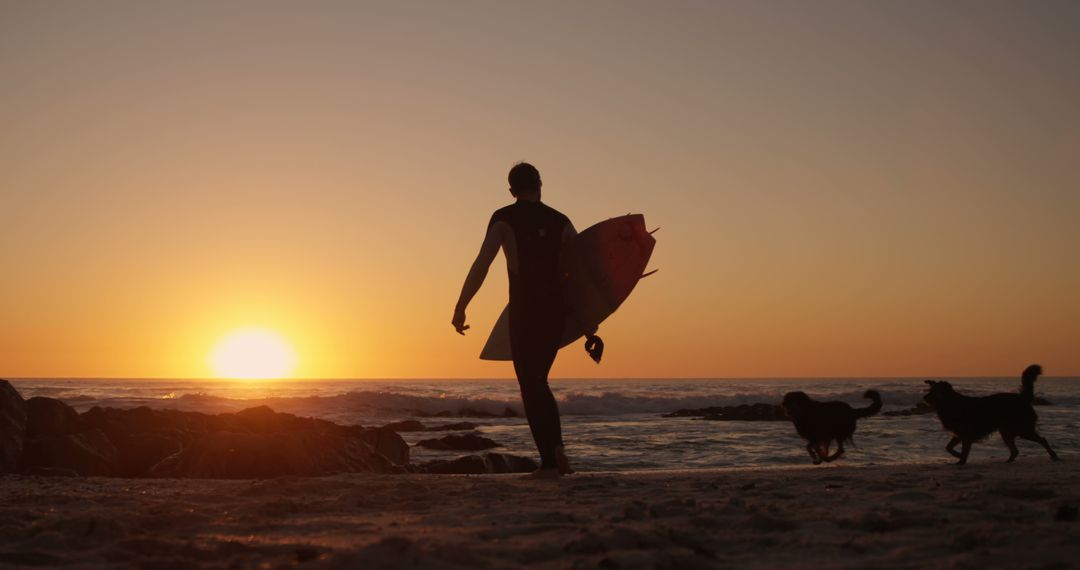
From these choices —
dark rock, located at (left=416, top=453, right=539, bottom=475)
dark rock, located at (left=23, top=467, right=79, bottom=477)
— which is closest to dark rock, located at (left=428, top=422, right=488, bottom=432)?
dark rock, located at (left=416, top=453, right=539, bottom=475)

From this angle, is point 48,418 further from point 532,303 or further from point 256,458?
point 532,303

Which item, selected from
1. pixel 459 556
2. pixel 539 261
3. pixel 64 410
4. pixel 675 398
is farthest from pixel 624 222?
pixel 675 398

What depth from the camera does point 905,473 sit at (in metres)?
6.02

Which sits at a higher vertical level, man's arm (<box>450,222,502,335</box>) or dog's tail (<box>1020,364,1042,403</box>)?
man's arm (<box>450,222,502,335</box>)

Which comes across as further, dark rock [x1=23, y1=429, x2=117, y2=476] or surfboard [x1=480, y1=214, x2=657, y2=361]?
dark rock [x1=23, y1=429, x2=117, y2=476]

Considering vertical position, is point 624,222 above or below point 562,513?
above

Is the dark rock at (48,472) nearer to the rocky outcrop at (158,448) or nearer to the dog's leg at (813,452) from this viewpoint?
the rocky outcrop at (158,448)

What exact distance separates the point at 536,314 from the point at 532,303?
83 millimetres

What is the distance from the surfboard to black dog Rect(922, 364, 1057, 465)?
3070 millimetres

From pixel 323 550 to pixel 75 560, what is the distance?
949mm

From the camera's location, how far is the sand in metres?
2.96

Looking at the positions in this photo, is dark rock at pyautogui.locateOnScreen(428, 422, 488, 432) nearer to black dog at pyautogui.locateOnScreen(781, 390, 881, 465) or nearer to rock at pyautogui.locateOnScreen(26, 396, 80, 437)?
rock at pyautogui.locateOnScreen(26, 396, 80, 437)

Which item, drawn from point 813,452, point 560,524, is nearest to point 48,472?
point 560,524

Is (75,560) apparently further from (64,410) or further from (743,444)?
(743,444)
